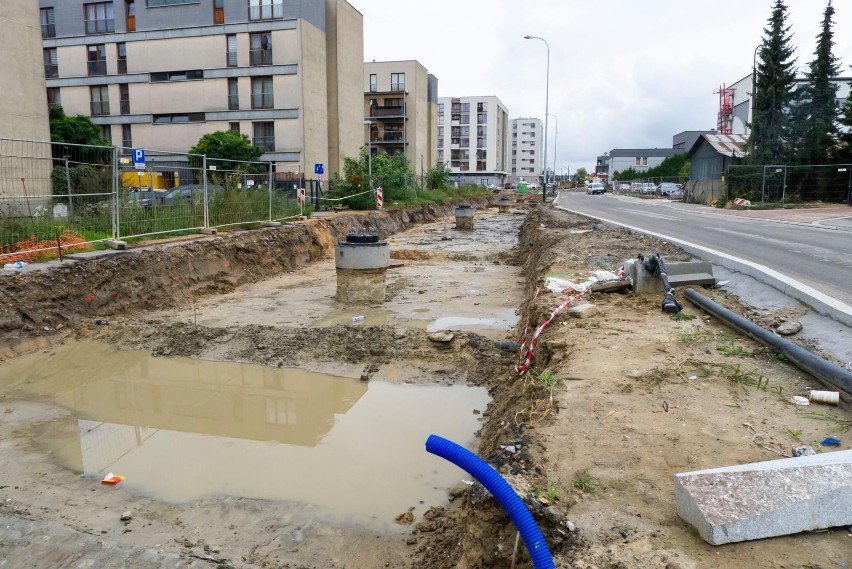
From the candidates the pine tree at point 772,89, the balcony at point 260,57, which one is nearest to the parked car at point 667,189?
the pine tree at point 772,89

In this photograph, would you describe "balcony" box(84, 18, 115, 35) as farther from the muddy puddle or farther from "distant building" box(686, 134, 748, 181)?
"distant building" box(686, 134, 748, 181)

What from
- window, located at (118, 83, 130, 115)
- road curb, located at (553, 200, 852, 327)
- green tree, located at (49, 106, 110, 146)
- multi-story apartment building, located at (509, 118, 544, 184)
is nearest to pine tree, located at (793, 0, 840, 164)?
road curb, located at (553, 200, 852, 327)

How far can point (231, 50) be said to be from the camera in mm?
40438

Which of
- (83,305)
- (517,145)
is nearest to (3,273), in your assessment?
(83,305)

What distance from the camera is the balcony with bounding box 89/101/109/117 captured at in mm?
42688

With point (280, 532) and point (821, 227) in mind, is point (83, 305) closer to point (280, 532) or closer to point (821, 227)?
point (280, 532)

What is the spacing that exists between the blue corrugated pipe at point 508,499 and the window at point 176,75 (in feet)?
144

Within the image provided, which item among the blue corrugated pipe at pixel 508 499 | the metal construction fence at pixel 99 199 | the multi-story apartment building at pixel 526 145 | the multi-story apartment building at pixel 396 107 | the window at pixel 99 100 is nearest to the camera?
the blue corrugated pipe at pixel 508 499

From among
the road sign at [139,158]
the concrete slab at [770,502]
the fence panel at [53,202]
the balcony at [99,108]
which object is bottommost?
the concrete slab at [770,502]

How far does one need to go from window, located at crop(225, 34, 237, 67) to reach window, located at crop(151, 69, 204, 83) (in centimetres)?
218

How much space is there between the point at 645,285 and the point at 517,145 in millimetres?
147026

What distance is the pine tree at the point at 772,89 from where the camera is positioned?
34781mm

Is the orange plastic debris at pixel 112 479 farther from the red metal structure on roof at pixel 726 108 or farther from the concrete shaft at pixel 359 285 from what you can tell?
the red metal structure on roof at pixel 726 108

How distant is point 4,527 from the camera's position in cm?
415
